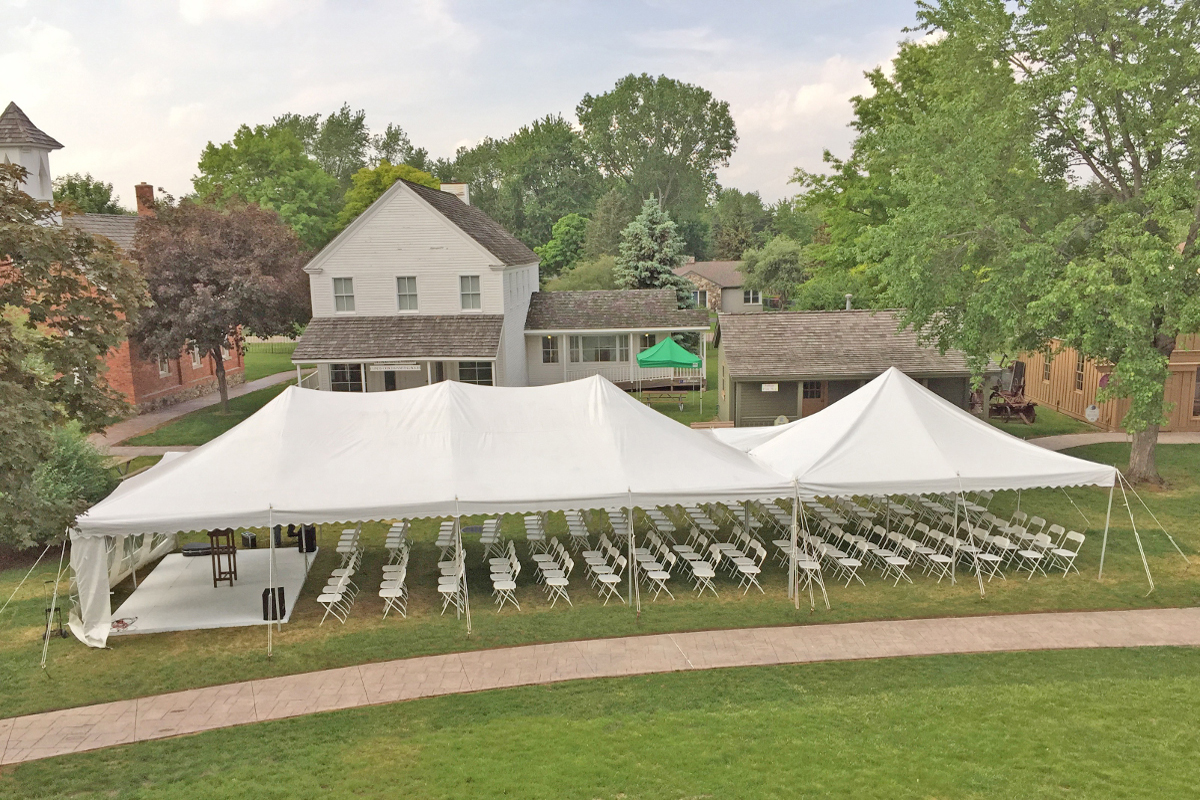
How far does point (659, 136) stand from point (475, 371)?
5761 cm

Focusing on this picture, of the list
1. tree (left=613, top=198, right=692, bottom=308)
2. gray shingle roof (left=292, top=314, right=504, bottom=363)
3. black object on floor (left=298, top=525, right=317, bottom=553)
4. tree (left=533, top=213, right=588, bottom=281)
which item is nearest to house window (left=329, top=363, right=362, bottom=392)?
gray shingle roof (left=292, top=314, right=504, bottom=363)

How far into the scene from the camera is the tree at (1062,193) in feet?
57.8

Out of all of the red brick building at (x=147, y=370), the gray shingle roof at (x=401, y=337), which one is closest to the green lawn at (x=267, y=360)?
the red brick building at (x=147, y=370)

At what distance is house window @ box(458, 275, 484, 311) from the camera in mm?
30562

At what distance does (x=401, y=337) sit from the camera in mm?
29500

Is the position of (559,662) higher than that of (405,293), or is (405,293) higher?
(405,293)

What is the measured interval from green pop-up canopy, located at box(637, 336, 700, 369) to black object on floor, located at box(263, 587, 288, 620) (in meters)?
18.4

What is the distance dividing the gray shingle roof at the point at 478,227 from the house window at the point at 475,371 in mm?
3642

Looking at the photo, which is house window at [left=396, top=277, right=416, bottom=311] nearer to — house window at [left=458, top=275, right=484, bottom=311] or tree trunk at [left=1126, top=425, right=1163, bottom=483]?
house window at [left=458, top=275, right=484, bottom=311]

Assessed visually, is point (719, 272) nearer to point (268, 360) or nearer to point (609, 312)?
point (609, 312)

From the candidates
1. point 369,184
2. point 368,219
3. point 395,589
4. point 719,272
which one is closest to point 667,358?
point 368,219

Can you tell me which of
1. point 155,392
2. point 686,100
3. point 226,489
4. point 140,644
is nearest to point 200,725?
Result: point 140,644

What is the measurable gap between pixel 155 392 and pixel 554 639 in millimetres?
24891

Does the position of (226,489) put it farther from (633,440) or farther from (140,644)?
(633,440)
